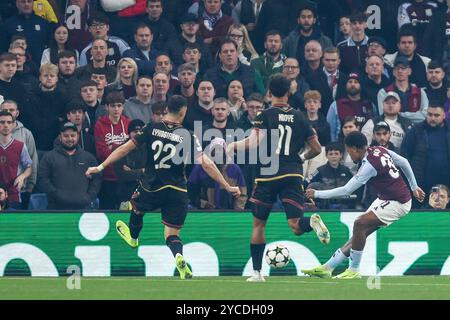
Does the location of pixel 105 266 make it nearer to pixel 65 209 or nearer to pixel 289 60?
pixel 65 209

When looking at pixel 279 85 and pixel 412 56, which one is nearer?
pixel 279 85

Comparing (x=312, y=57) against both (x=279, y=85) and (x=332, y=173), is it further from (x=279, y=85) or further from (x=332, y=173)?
(x=279, y=85)

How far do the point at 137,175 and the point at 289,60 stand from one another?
3574 mm

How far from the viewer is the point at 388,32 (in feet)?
77.6

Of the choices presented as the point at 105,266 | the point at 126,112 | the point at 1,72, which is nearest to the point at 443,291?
the point at 105,266

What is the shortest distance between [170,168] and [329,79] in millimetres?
5905

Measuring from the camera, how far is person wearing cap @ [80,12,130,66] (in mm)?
21766

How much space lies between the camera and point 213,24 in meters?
22.8

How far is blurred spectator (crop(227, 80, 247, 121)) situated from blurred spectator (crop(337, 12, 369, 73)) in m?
2.44

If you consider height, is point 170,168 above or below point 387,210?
above

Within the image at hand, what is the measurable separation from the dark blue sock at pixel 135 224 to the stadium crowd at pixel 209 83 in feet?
6.40

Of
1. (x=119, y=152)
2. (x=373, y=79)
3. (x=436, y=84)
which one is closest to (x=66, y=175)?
(x=119, y=152)

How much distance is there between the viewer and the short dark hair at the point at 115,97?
19906mm

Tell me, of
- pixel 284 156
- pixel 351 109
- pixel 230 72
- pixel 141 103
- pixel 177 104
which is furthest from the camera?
pixel 230 72
